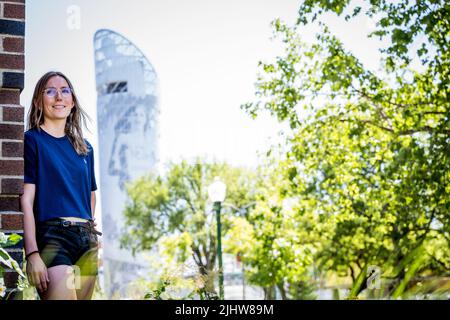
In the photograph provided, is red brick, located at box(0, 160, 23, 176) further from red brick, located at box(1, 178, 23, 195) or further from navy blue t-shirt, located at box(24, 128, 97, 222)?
navy blue t-shirt, located at box(24, 128, 97, 222)

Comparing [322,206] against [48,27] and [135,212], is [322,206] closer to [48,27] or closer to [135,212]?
[48,27]

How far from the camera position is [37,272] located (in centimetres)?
346

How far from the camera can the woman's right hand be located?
11.4 feet

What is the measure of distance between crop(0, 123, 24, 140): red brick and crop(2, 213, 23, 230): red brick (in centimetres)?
43

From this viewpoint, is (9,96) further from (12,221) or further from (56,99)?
(12,221)

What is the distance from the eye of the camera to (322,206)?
13477 millimetres

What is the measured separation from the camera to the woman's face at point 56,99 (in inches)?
151

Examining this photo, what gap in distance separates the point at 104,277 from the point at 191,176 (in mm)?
13669

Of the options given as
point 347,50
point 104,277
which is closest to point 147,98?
point 104,277

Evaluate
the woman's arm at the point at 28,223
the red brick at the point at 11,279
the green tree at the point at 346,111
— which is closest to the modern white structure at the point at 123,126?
the green tree at the point at 346,111

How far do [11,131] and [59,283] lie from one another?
3.02ft

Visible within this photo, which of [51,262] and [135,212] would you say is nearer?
[51,262]

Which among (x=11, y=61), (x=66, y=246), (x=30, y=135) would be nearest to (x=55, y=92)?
(x=30, y=135)
